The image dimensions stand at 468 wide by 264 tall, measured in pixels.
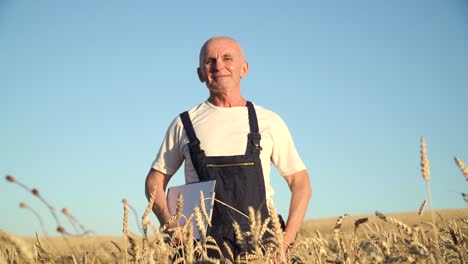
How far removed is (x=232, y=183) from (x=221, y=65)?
126 cm

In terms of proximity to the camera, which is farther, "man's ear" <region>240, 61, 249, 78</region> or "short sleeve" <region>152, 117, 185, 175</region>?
"man's ear" <region>240, 61, 249, 78</region>

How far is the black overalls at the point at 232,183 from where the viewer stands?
4992 mm

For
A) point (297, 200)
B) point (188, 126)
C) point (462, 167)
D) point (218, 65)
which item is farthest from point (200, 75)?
point (462, 167)

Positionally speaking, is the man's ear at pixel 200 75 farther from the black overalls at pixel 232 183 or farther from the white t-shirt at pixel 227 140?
the black overalls at pixel 232 183

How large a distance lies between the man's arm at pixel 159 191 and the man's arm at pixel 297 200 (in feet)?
3.76

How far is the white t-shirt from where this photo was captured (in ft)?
17.3

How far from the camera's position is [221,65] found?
5578 mm

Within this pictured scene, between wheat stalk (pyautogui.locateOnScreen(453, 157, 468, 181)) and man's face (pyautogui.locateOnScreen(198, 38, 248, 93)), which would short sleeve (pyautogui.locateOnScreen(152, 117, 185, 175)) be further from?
wheat stalk (pyautogui.locateOnScreen(453, 157, 468, 181))

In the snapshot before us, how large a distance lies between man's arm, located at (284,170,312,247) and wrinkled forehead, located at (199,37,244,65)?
4.71 ft

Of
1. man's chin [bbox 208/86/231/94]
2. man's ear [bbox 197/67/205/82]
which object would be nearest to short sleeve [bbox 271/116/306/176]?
man's chin [bbox 208/86/231/94]

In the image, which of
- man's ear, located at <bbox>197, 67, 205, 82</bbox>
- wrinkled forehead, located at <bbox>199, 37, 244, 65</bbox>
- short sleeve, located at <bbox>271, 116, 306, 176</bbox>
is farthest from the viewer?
man's ear, located at <bbox>197, 67, 205, 82</bbox>

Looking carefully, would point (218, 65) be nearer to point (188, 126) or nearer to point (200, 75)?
point (200, 75)

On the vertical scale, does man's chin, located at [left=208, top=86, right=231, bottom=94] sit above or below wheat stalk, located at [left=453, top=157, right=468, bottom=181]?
above

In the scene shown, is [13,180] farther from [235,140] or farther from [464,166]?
[235,140]
